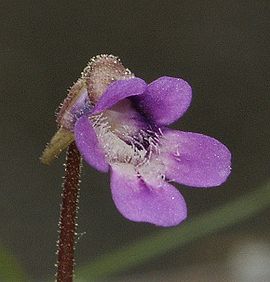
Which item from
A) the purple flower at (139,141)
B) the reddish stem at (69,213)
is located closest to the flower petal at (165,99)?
the purple flower at (139,141)

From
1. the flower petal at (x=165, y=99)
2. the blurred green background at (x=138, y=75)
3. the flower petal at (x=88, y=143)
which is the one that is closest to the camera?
the flower petal at (x=88, y=143)

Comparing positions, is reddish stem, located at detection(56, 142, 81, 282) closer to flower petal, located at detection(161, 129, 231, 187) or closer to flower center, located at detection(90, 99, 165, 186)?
flower center, located at detection(90, 99, 165, 186)

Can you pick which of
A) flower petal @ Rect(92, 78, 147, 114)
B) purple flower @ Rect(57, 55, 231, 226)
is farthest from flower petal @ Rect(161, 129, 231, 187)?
flower petal @ Rect(92, 78, 147, 114)

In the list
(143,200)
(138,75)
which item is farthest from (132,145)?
(138,75)

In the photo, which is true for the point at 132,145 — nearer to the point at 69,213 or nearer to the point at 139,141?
the point at 139,141

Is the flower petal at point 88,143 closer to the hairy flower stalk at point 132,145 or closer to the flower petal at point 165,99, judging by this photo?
the hairy flower stalk at point 132,145

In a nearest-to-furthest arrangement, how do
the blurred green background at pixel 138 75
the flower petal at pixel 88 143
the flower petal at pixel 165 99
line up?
the flower petal at pixel 88 143 → the flower petal at pixel 165 99 → the blurred green background at pixel 138 75

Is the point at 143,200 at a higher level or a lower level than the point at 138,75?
lower
